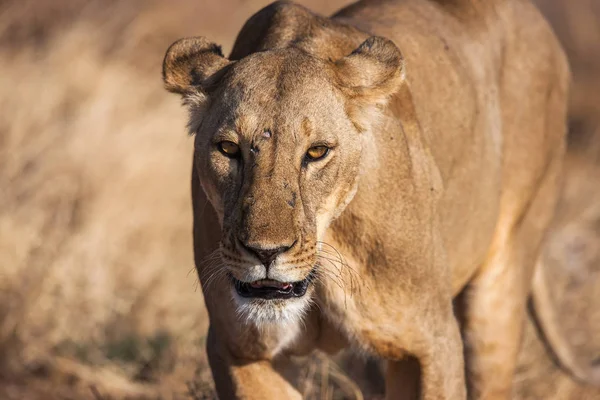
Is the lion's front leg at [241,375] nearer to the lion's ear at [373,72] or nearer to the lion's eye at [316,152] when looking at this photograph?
the lion's eye at [316,152]

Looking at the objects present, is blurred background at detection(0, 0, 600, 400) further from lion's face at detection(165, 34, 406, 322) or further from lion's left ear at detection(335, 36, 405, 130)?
lion's left ear at detection(335, 36, 405, 130)

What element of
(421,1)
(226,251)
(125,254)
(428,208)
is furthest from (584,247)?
(226,251)

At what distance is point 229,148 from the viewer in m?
3.12

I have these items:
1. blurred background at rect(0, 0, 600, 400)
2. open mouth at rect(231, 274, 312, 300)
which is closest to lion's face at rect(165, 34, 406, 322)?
open mouth at rect(231, 274, 312, 300)

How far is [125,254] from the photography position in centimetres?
762

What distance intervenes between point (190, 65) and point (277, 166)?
64cm

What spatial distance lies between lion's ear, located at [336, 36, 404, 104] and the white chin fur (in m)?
0.64

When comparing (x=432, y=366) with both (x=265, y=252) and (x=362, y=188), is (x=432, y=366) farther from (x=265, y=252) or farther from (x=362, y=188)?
(x=265, y=252)

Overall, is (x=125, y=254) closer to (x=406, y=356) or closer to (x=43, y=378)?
(x=43, y=378)

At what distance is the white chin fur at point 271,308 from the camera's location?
311cm

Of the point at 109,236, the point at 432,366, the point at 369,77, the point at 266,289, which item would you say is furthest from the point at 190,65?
the point at 109,236

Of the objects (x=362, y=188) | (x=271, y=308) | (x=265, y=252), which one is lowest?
(x=271, y=308)

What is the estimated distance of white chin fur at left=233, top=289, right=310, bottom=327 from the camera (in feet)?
10.2

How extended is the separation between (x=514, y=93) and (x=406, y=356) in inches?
58.9
